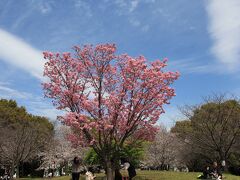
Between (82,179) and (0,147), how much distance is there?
15.4m

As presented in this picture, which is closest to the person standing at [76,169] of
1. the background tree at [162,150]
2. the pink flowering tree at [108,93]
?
the pink flowering tree at [108,93]

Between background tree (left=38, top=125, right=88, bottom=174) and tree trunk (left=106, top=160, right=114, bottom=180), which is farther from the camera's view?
background tree (left=38, top=125, right=88, bottom=174)

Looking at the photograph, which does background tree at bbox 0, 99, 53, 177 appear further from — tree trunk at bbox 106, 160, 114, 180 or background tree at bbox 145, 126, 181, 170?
tree trunk at bbox 106, 160, 114, 180

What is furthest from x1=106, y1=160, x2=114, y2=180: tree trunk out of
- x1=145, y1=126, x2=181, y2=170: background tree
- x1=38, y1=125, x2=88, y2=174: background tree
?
x1=38, y1=125, x2=88, y2=174: background tree

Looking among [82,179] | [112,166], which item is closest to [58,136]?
[82,179]

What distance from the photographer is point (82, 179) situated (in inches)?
1033

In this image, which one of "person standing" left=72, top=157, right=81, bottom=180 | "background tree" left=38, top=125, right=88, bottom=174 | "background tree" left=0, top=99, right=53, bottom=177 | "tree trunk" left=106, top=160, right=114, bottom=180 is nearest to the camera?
"person standing" left=72, top=157, right=81, bottom=180

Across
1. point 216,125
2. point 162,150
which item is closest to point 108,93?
point 216,125

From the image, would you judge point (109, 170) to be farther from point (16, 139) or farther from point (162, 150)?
point (162, 150)

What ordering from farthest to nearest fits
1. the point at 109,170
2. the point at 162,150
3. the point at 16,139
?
the point at 162,150
the point at 16,139
the point at 109,170

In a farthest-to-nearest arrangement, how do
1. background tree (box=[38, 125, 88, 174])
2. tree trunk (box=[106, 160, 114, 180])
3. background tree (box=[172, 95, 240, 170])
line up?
background tree (box=[38, 125, 88, 174]) → background tree (box=[172, 95, 240, 170]) → tree trunk (box=[106, 160, 114, 180])

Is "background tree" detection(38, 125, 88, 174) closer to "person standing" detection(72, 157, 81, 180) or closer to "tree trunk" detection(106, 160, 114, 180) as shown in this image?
"tree trunk" detection(106, 160, 114, 180)

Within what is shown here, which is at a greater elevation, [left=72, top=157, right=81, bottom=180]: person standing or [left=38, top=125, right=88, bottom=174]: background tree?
[left=38, top=125, right=88, bottom=174]: background tree

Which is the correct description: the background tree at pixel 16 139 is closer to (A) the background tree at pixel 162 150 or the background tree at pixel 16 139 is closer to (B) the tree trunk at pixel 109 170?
(A) the background tree at pixel 162 150
